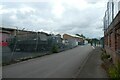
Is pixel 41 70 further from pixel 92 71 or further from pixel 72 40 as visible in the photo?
pixel 72 40

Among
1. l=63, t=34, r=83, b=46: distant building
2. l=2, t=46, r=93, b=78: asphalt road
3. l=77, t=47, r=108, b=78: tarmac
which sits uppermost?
l=63, t=34, r=83, b=46: distant building

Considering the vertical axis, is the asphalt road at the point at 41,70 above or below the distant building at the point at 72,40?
below

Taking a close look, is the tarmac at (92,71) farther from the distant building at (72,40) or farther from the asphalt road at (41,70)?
the distant building at (72,40)

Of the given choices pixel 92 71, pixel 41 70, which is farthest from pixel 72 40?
pixel 92 71

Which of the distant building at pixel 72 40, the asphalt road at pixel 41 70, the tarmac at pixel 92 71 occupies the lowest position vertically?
the asphalt road at pixel 41 70

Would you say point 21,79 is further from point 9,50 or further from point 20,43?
point 20,43

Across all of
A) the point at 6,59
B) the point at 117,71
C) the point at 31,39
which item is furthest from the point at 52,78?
the point at 31,39

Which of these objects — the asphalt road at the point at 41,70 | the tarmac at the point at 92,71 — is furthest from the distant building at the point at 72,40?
the tarmac at the point at 92,71

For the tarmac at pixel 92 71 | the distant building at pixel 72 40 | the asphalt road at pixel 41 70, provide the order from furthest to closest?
the distant building at pixel 72 40 → the asphalt road at pixel 41 70 → the tarmac at pixel 92 71

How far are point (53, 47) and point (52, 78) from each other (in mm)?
24838

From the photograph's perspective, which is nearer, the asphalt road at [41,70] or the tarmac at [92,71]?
the tarmac at [92,71]

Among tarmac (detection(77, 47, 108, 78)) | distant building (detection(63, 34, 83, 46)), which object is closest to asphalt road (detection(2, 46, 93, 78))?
tarmac (detection(77, 47, 108, 78))

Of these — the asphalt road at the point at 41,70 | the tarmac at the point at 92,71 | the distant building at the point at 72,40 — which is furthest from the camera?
the distant building at the point at 72,40

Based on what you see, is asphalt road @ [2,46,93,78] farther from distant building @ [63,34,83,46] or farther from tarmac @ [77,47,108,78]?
distant building @ [63,34,83,46]
